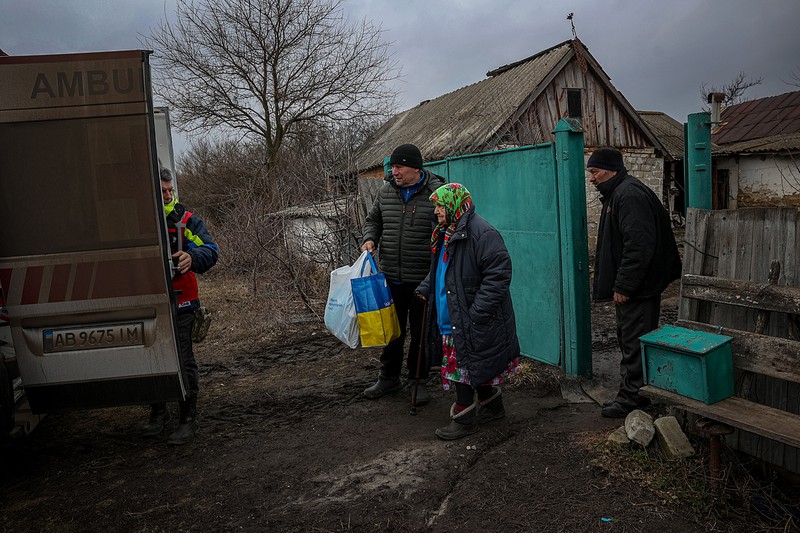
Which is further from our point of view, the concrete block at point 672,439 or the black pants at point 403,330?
the black pants at point 403,330

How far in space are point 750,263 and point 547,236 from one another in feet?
5.82

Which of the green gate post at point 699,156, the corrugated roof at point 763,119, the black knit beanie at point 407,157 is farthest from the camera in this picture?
the corrugated roof at point 763,119

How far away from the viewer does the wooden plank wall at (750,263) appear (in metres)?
2.98

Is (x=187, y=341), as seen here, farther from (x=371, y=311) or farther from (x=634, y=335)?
(x=634, y=335)

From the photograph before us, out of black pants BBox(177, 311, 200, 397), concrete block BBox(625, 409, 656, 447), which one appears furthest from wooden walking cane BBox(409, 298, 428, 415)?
black pants BBox(177, 311, 200, 397)

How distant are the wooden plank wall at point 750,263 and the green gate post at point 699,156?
16 centimetres

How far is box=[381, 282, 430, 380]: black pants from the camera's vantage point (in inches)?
182

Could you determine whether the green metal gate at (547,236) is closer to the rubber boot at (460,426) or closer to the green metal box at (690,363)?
the rubber boot at (460,426)

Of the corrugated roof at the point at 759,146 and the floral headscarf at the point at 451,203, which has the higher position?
the corrugated roof at the point at 759,146

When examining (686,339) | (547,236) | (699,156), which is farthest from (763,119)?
(686,339)

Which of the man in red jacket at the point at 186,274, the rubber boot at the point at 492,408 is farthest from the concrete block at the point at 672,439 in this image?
the man in red jacket at the point at 186,274

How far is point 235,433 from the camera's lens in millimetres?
4309

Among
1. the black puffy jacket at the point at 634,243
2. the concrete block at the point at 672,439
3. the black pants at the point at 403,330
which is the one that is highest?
the black puffy jacket at the point at 634,243

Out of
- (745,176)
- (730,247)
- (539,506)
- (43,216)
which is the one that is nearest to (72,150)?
(43,216)
